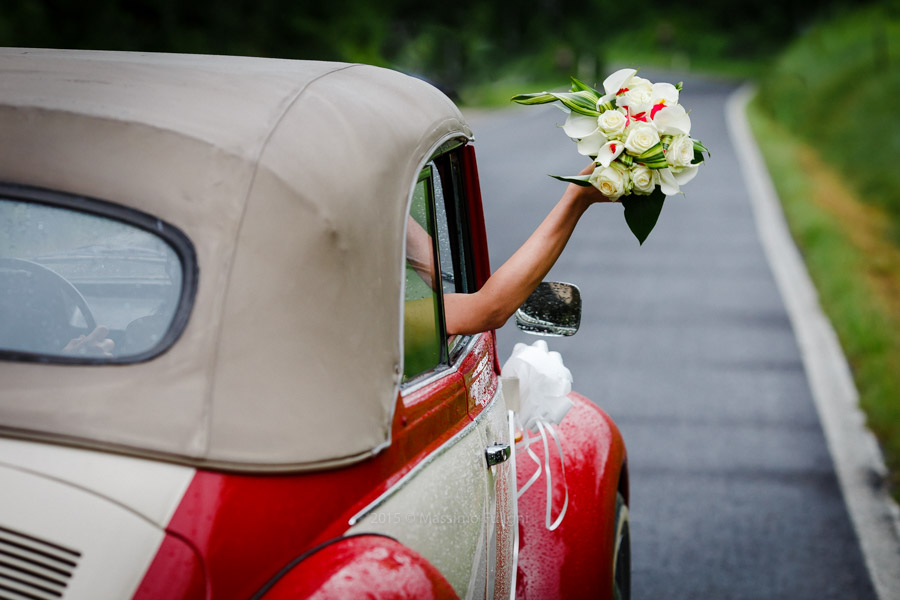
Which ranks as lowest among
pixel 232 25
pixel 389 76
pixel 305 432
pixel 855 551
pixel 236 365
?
pixel 855 551

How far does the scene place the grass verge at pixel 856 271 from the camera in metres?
6.72

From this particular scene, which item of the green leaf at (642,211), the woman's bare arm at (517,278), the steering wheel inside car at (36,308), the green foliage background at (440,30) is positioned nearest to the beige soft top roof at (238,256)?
the steering wheel inside car at (36,308)

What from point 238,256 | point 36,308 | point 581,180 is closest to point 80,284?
point 36,308

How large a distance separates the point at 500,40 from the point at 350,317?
231 feet

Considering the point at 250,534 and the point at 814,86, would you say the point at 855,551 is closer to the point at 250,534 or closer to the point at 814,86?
the point at 250,534

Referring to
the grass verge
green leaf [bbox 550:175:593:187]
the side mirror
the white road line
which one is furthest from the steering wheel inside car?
the grass verge

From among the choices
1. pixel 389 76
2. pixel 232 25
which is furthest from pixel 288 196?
pixel 232 25

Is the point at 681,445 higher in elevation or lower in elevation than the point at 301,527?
lower

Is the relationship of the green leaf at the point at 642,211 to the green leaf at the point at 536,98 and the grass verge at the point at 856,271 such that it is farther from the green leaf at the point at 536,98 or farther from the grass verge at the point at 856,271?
the grass verge at the point at 856,271

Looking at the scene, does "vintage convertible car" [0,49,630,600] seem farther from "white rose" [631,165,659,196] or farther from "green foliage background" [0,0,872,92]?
"green foliage background" [0,0,872,92]

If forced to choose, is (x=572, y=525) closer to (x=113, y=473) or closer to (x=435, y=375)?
(x=435, y=375)

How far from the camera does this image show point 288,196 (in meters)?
1.66

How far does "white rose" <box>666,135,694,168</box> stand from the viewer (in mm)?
2312

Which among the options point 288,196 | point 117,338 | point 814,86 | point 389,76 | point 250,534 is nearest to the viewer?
point 250,534
